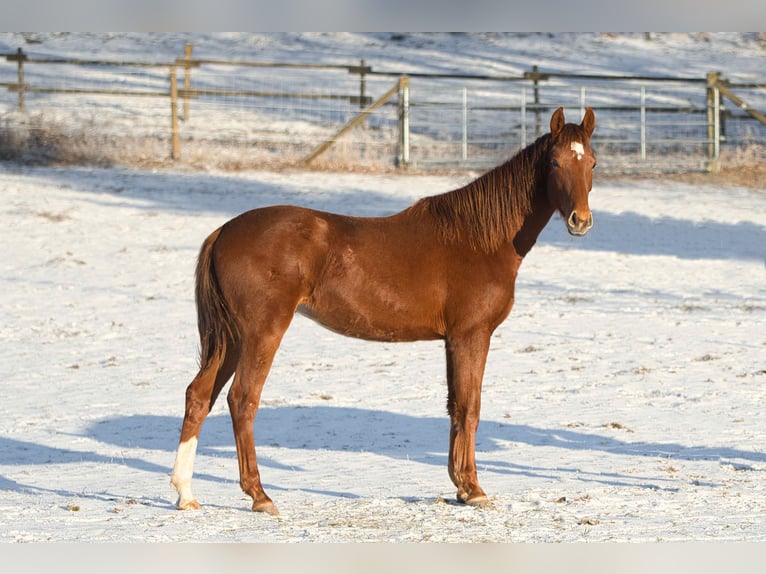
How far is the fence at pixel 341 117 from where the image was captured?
76.3ft

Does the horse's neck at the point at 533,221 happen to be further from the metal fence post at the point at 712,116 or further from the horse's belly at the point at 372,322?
the metal fence post at the point at 712,116

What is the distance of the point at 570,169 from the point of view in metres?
6.54

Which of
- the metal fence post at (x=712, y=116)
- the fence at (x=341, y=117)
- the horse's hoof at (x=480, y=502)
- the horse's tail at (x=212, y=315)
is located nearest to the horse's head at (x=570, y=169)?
the horse's hoof at (x=480, y=502)

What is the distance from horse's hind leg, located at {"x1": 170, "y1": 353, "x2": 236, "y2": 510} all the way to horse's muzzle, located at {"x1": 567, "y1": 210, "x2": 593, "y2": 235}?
2.16m

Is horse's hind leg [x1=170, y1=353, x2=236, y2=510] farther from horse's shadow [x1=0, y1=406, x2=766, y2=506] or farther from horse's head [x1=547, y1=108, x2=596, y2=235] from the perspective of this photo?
horse's head [x1=547, y1=108, x2=596, y2=235]

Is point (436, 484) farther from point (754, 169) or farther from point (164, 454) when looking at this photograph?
point (754, 169)

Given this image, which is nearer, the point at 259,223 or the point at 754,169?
the point at 259,223

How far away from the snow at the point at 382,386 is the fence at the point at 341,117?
72.1 inches

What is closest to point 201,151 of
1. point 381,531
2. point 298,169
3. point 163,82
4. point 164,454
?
point 298,169

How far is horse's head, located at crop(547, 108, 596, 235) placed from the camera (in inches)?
255

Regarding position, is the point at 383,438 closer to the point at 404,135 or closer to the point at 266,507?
the point at 266,507

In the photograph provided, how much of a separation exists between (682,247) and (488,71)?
19.3 m

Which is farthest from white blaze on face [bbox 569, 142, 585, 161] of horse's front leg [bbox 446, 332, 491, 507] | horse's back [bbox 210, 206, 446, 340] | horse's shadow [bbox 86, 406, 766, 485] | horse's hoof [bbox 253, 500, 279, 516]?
horse's hoof [bbox 253, 500, 279, 516]

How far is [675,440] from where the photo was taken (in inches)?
340
